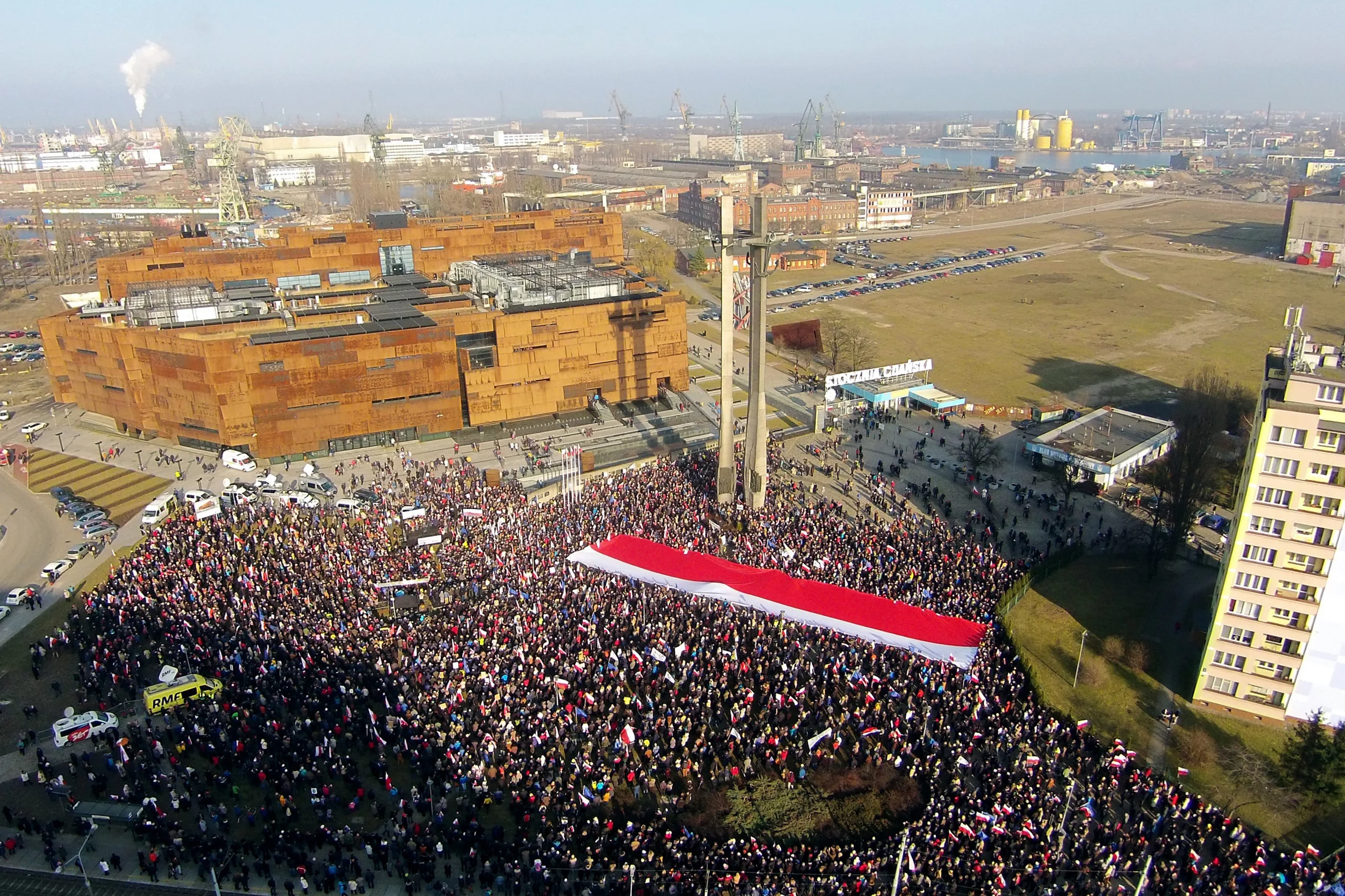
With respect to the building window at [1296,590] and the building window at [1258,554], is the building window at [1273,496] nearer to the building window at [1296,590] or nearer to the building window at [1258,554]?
the building window at [1258,554]

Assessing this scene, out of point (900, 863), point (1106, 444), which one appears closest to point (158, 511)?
point (900, 863)

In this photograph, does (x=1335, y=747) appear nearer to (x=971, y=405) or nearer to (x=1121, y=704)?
(x=1121, y=704)

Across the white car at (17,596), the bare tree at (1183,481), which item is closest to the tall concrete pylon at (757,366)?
the bare tree at (1183,481)

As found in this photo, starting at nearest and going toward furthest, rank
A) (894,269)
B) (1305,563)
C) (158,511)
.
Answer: (1305,563) → (158,511) → (894,269)

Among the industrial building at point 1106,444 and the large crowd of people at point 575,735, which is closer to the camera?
the large crowd of people at point 575,735

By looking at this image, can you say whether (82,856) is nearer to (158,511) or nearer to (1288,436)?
(158,511)

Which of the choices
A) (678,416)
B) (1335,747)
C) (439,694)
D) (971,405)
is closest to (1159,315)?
(971,405)

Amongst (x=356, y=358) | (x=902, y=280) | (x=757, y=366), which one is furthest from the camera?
(x=902, y=280)
